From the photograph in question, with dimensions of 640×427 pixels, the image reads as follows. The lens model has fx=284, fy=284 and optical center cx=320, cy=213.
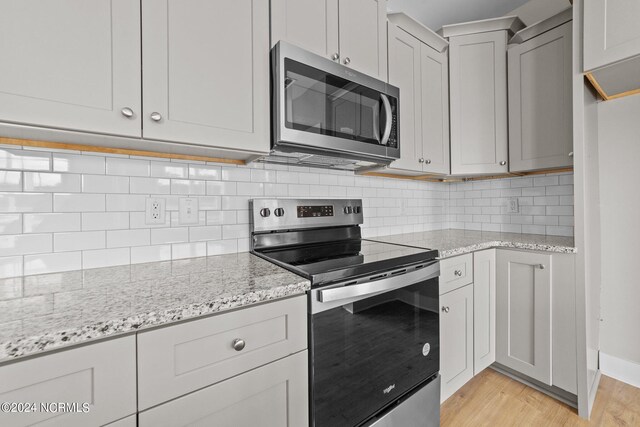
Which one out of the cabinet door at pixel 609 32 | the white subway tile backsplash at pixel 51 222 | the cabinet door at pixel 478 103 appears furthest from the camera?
the cabinet door at pixel 478 103

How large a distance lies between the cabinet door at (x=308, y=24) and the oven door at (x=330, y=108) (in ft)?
0.33

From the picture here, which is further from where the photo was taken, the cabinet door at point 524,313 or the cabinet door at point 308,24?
the cabinet door at point 524,313

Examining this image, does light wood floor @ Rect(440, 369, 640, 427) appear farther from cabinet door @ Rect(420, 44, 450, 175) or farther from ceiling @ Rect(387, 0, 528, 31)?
ceiling @ Rect(387, 0, 528, 31)

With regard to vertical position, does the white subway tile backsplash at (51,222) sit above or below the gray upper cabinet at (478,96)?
below

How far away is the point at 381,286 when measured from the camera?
1157 mm

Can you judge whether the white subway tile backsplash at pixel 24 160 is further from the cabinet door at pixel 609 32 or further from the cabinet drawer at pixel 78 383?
the cabinet door at pixel 609 32

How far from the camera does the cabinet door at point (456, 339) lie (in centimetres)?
155

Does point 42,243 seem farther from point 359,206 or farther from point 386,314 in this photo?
point 359,206

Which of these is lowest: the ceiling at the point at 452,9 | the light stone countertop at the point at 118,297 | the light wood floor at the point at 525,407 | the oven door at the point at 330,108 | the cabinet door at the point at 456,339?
the light wood floor at the point at 525,407

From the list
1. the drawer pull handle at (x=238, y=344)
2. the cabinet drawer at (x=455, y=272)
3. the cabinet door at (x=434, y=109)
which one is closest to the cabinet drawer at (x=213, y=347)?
the drawer pull handle at (x=238, y=344)

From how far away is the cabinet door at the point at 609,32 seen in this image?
1.35 m

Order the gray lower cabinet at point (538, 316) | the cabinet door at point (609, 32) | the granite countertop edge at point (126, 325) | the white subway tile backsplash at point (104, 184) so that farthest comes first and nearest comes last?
the gray lower cabinet at point (538, 316)
the cabinet door at point (609, 32)
the white subway tile backsplash at point (104, 184)
the granite countertop edge at point (126, 325)

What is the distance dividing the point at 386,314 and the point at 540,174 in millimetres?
1800

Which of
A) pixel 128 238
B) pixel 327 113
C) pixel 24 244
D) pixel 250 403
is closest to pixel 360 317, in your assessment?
pixel 250 403
